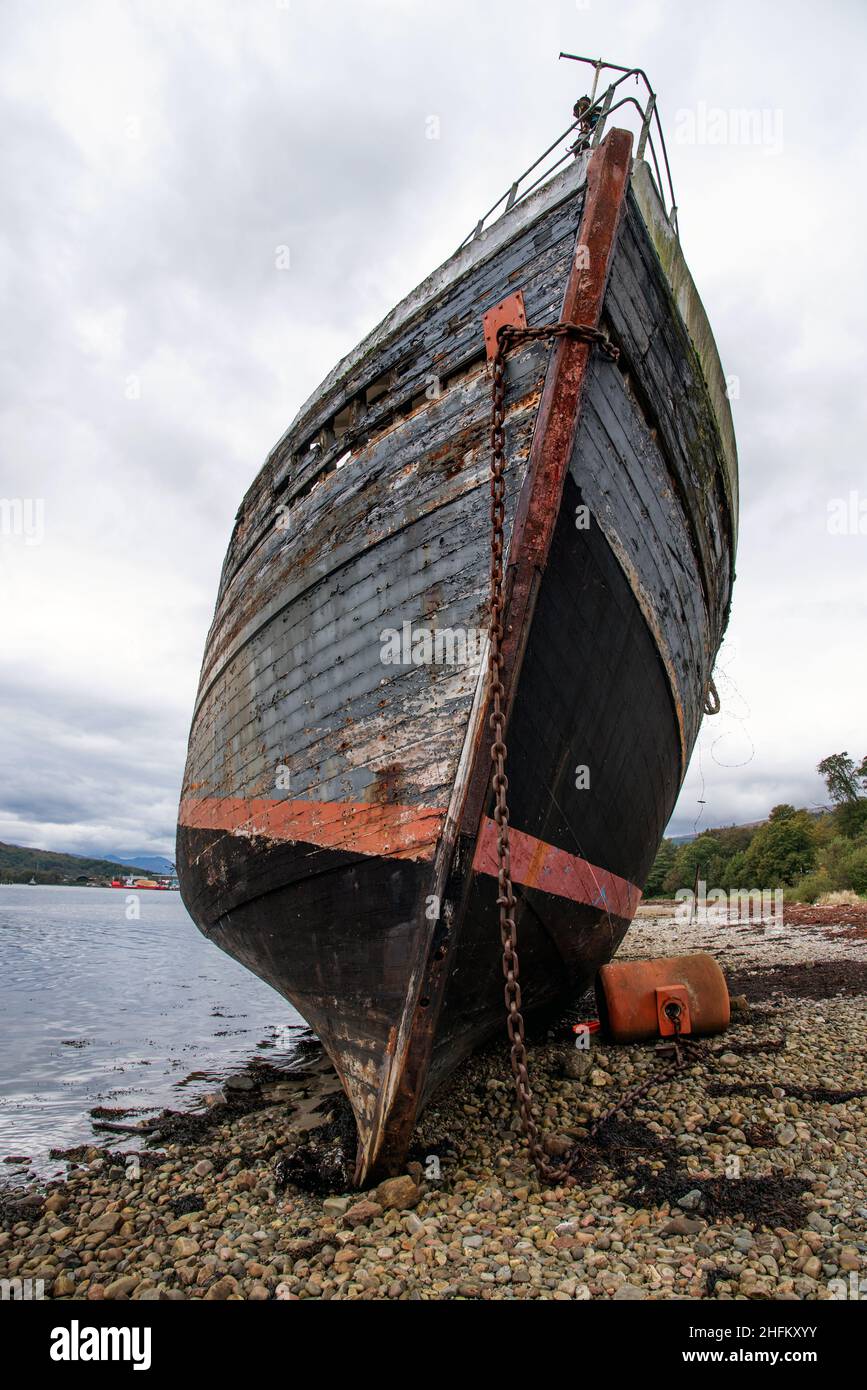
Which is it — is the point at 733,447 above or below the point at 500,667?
above

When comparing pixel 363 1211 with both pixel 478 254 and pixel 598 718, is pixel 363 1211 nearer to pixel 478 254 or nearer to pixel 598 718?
pixel 598 718

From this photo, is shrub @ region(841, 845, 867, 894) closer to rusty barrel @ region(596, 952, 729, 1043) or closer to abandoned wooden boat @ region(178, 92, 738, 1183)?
rusty barrel @ region(596, 952, 729, 1043)

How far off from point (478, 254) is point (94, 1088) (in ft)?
23.9

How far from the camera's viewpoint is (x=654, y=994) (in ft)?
15.0

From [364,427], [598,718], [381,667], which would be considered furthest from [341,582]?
[598,718]

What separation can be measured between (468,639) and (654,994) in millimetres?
2898

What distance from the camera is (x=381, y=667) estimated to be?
11.6ft

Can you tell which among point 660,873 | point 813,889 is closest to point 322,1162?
point 813,889

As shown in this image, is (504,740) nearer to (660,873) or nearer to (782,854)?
(782,854)

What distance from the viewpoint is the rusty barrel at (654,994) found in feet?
14.8

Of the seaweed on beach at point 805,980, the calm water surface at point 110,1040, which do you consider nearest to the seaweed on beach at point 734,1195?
the calm water surface at point 110,1040

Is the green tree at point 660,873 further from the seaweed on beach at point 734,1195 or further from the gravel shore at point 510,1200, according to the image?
the seaweed on beach at point 734,1195

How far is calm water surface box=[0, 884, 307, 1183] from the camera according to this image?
209 inches
